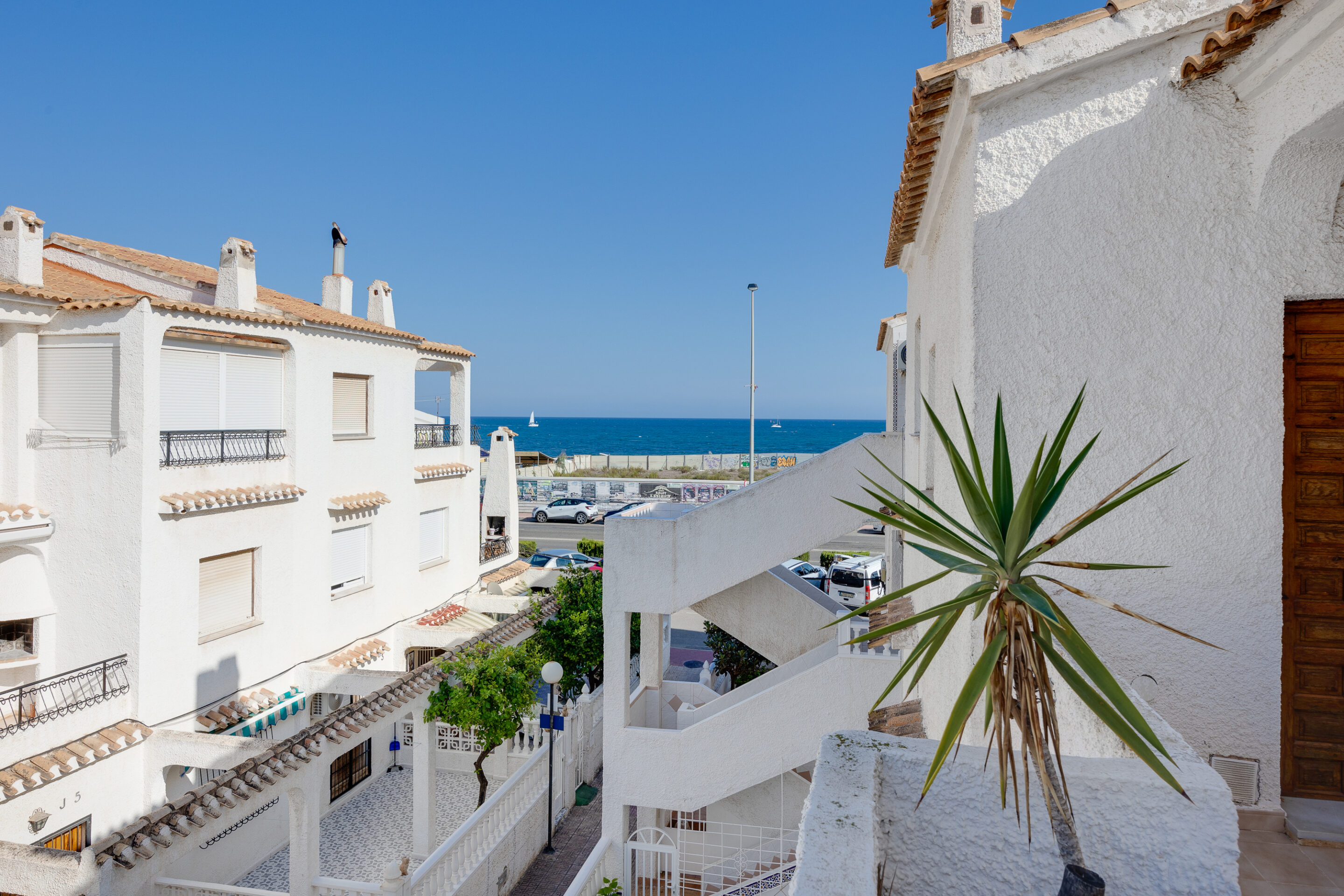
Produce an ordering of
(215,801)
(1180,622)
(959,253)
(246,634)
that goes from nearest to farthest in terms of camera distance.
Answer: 1. (1180,622)
2. (959,253)
3. (215,801)
4. (246,634)

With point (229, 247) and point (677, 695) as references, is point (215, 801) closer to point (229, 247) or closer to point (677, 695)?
point (677, 695)

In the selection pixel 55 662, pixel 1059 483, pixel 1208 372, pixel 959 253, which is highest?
pixel 959 253

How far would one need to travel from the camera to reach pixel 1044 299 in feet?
16.2

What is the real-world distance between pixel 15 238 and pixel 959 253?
47.1ft

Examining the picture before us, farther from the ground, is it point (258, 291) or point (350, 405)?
point (258, 291)

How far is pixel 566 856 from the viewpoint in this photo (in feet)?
42.9

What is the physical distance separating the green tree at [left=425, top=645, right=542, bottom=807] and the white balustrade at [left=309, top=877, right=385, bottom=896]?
274 cm

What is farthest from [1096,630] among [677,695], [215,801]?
[677,695]

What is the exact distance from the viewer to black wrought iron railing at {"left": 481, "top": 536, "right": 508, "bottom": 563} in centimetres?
2309

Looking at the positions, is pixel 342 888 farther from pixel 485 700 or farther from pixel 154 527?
pixel 154 527

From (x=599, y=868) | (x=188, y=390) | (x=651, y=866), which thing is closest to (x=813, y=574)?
(x=651, y=866)

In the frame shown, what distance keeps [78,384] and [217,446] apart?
2.16 m

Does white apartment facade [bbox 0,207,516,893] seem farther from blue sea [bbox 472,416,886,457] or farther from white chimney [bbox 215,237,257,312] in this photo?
blue sea [bbox 472,416,886,457]

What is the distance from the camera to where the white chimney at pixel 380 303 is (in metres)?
18.8
